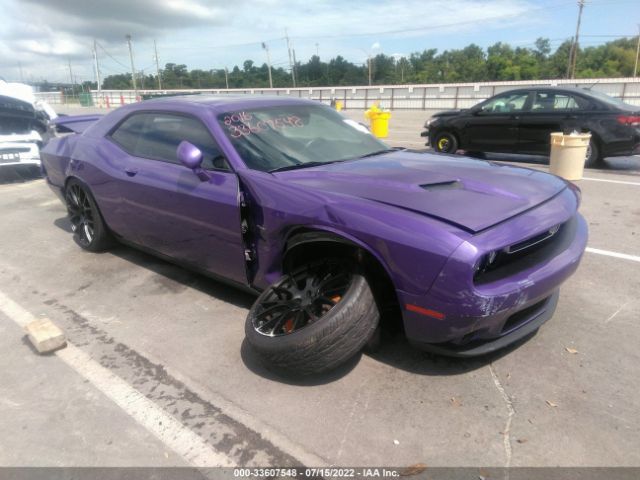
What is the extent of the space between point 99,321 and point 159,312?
0.43m

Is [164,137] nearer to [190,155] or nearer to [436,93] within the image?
[190,155]

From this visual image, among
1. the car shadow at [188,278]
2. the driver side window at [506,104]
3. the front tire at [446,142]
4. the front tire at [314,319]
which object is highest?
the driver side window at [506,104]

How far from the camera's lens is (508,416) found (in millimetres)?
2416

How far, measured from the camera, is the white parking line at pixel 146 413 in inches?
89.0

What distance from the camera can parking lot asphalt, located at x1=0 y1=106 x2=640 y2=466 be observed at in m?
2.25

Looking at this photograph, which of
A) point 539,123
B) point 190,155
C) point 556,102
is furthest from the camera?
point 539,123

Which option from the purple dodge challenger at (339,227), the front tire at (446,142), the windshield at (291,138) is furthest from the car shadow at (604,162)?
the purple dodge challenger at (339,227)

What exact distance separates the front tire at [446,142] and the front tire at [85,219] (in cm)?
758

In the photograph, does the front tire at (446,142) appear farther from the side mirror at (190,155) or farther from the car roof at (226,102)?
the side mirror at (190,155)

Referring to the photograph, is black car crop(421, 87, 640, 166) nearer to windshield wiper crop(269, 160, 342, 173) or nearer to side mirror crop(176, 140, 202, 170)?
windshield wiper crop(269, 160, 342, 173)

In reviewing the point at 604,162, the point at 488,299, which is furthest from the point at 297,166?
the point at 604,162

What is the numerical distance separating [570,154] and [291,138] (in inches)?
234

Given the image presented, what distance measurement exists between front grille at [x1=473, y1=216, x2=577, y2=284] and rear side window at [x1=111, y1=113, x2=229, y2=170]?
183cm

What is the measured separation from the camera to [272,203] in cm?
296
